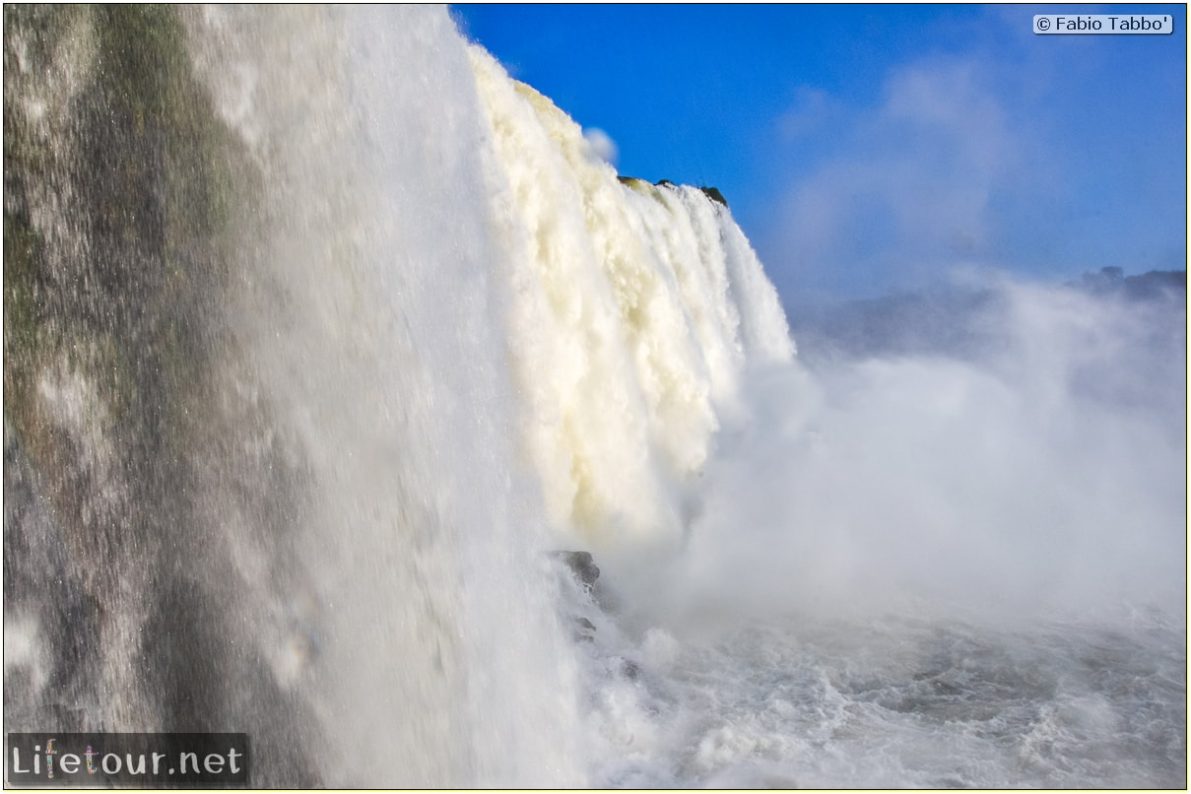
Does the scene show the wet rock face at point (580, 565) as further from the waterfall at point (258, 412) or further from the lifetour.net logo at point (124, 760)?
the lifetour.net logo at point (124, 760)

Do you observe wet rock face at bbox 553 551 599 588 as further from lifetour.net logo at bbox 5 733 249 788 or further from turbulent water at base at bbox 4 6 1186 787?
lifetour.net logo at bbox 5 733 249 788

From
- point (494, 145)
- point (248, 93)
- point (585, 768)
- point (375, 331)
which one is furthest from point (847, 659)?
point (248, 93)

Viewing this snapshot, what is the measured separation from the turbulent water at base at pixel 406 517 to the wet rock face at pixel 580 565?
0.36 ft

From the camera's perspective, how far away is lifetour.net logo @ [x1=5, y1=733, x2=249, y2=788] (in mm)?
3113

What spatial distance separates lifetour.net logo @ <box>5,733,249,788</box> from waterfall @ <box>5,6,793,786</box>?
6cm

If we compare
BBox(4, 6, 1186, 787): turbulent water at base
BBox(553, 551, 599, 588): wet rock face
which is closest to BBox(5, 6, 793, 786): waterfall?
BBox(4, 6, 1186, 787): turbulent water at base

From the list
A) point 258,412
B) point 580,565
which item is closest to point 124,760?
point 258,412

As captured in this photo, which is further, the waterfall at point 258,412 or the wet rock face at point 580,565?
the wet rock face at point 580,565

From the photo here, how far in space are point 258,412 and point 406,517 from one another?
0.89 meters

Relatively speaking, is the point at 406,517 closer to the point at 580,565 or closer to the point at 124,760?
the point at 124,760

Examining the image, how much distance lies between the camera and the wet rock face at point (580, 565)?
21.9 ft

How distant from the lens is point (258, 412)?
3568mm

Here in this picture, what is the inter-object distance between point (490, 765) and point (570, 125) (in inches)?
302

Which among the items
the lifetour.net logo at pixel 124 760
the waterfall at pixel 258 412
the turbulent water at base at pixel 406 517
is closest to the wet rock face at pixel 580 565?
the turbulent water at base at pixel 406 517
